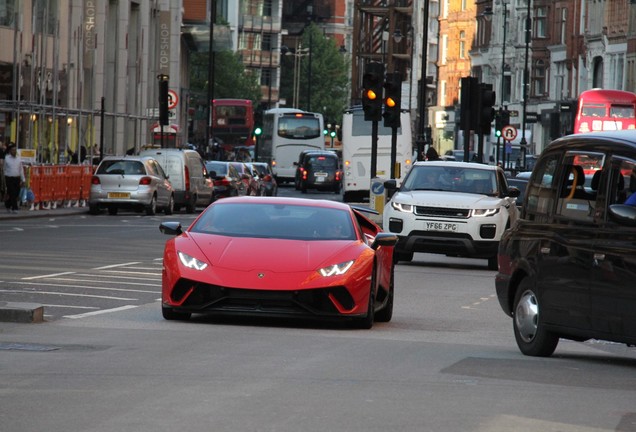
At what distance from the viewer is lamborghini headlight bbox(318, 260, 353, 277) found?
1541 cm

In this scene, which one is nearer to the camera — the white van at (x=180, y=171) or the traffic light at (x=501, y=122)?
the white van at (x=180, y=171)

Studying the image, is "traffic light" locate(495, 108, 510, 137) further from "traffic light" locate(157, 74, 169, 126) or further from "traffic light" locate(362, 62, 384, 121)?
"traffic light" locate(362, 62, 384, 121)

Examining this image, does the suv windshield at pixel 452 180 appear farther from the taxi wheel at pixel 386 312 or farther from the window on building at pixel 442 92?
the window on building at pixel 442 92

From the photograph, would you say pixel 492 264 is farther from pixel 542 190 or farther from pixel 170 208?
pixel 170 208

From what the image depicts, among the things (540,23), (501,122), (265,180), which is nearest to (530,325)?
(501,122)

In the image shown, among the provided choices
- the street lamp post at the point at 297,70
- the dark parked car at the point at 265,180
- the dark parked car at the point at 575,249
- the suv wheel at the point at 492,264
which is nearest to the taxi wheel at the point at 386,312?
the dark parked car at the point at 575,249

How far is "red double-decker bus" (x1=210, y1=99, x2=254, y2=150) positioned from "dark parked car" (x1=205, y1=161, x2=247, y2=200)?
64378 millimetres

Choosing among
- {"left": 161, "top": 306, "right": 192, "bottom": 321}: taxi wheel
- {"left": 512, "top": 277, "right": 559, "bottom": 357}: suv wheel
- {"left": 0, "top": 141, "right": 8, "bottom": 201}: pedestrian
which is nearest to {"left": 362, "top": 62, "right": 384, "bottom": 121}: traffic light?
{"left": 0, "top": 141, "right": 8, "bottom": 201}: pedestrian

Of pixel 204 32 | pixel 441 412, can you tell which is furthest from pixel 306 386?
pixel 204 32

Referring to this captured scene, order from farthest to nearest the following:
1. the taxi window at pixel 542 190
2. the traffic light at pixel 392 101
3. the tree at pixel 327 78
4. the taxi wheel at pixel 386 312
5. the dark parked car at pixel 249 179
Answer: the tree at pixel 327 78, the dark parked car at pixel 249 179, the traffic light at pixel 392 101, the taxi wheel at pixel 386 312, the taxi window at pixel 542 190

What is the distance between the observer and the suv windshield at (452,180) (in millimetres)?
28672

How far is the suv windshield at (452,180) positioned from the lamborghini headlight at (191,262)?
526 inches

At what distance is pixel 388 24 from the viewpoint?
14362 centimetres

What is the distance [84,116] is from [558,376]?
4981 cm
